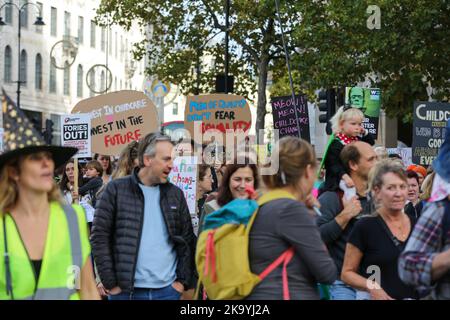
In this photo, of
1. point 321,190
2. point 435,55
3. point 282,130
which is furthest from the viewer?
point 435,55

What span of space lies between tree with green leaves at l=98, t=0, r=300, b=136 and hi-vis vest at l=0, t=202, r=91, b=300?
3724cm

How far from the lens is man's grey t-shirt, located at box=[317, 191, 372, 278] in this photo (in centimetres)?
795

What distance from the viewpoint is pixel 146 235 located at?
831 centimetres

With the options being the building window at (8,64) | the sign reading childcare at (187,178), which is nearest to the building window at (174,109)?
the building window at (8,64)

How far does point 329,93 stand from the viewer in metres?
21.5

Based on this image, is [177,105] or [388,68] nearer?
[388,68]

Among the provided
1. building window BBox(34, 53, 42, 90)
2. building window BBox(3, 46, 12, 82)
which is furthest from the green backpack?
building window BBox(34, 53, 42, 90)

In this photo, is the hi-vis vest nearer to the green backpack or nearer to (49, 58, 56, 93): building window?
the green backpack

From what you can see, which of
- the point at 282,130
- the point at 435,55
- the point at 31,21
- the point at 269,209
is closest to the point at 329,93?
the point at 282,130

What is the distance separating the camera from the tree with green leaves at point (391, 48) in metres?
27.0

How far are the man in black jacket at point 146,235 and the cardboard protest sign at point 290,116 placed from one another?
36.5ft

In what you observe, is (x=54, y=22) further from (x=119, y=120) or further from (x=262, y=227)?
(x=262, y=227)
